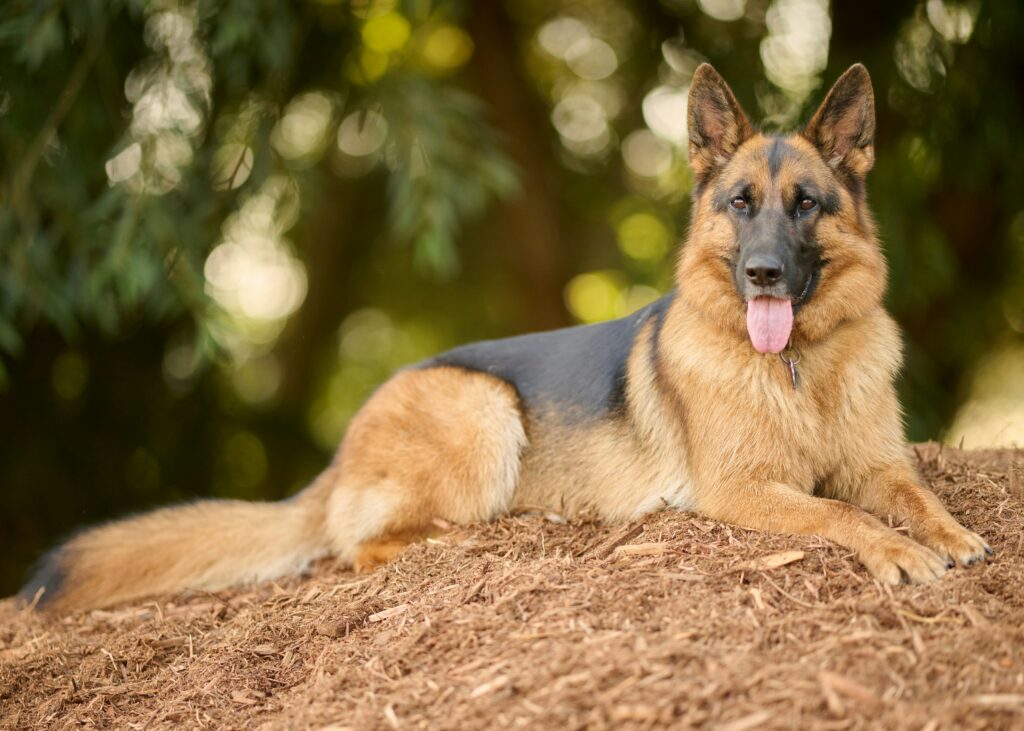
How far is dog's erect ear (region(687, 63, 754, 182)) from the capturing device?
15.9 ft

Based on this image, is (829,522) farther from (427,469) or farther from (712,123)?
(427,469)

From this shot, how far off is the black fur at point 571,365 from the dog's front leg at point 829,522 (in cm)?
100

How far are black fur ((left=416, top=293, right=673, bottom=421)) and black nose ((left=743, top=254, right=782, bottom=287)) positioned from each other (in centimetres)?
98

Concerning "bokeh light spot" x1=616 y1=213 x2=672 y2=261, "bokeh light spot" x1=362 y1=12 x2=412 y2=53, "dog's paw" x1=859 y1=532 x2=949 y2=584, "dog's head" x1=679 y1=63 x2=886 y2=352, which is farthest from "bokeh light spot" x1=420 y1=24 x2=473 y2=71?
"dog's paw" x1=859 y1=532 x2=949 y2=584

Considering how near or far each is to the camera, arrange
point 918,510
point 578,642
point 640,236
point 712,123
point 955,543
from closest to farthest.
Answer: point 578,642 → point 955,543 → point 918,510 → point 712,123 → point 640,236

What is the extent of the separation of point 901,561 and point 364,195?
976 cm

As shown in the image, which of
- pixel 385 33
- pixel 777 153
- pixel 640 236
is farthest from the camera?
pixel 640 236

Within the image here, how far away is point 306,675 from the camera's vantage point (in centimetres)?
399

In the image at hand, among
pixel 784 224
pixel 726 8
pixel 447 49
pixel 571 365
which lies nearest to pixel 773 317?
pixel 784 224

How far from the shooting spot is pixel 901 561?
12.3 feet

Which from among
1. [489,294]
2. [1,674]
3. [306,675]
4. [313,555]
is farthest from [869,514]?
[489,294]

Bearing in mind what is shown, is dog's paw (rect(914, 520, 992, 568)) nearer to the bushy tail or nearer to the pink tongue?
the pink tongue

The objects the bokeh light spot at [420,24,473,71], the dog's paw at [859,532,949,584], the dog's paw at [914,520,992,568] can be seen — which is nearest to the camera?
the dog's paw at [859,532,949,584]

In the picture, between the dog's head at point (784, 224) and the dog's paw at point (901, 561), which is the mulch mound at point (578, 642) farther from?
the dog's head at point (784, 224)
